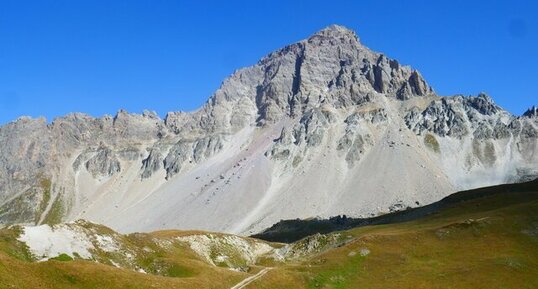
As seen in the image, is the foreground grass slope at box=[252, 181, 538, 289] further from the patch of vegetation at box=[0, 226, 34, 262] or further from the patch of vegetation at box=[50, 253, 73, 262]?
the patch of vegetation at box=[0, 226, 34, 262]

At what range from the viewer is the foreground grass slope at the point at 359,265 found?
49.2 m

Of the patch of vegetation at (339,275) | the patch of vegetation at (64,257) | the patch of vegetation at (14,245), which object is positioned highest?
the patch of vegetation at (14,245)

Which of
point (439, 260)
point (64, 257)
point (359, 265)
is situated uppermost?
point (64, 257)

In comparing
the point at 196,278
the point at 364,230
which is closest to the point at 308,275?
the point at 196,278

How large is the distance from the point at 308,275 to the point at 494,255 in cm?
2368

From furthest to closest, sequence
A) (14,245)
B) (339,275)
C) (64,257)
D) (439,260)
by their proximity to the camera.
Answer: (439,260)
(64,257)
(14,245)
(339,275)

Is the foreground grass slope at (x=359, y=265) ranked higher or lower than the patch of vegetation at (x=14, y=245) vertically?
lower

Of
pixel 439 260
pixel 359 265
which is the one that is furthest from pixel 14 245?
pixel 439 260

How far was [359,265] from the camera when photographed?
2692 inches

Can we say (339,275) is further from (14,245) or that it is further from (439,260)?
(14,245)

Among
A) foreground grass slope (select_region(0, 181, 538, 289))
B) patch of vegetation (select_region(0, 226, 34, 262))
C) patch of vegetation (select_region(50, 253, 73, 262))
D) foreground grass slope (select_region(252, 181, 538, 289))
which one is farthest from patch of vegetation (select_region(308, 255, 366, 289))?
patch of vegetation (select_region(0, 226, 34, 262))

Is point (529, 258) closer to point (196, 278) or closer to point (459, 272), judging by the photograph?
point (459, 272)

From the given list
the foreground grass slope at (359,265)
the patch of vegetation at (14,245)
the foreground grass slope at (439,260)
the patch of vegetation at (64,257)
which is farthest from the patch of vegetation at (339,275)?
the patch of vegetation at (14,245)

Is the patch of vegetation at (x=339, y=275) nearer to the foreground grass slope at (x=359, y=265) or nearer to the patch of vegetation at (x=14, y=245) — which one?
the foreground grass slope at (x=359, y=265)
